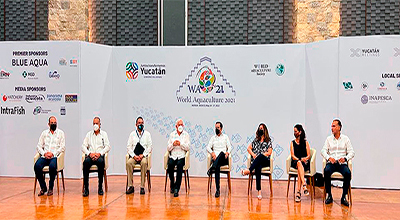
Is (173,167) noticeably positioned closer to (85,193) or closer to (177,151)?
(177,151)

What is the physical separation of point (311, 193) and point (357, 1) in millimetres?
5082

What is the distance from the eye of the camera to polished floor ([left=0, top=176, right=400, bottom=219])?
21.8 feet

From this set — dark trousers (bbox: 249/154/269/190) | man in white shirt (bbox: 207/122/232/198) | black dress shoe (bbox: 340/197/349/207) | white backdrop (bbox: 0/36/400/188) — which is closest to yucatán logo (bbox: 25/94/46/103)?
white backdrop (bbox: 0/36/400/188)

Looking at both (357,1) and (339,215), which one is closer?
(339,215)

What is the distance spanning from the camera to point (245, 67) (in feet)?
33.2

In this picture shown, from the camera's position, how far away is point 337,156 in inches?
304

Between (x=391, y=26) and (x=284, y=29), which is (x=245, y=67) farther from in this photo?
(x=391, y=26)

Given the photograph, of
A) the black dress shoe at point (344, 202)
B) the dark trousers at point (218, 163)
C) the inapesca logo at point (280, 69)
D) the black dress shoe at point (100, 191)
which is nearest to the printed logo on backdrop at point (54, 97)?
the black dress shoe at point (100, 191)

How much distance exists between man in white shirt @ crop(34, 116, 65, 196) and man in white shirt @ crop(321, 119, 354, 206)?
15.0 feet

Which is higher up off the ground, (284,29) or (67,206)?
(284,29)

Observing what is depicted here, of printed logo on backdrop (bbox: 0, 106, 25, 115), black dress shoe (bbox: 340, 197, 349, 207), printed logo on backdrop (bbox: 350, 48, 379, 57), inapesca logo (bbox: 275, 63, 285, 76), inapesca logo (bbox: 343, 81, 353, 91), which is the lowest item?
black dress shoe (bbox: 340, 197, 349, 207)

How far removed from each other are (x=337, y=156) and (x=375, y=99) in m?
1.84

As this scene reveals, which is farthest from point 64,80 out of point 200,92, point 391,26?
point 391,26

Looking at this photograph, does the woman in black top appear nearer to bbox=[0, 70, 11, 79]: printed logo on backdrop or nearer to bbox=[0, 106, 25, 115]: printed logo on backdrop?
bbox=[0, 106, 25, 115]: printed logo on backdrop
